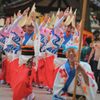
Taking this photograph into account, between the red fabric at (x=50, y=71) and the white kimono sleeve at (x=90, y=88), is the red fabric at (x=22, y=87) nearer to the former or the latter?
the red fabric at (x=50, y=71)

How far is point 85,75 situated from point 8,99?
3109mm

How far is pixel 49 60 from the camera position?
22.6 ft

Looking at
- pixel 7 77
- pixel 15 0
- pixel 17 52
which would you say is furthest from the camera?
pixel 15 0

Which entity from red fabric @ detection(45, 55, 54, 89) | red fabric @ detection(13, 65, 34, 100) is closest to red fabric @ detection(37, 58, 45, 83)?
red fabric @ detection(45, 55, 54, 89)

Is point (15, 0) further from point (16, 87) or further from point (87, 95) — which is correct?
point (87, 95)

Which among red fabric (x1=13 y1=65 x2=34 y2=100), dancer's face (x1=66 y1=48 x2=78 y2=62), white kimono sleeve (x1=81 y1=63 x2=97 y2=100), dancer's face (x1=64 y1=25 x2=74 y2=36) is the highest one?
dancer's face (x1=64 y1=25 x2=74 y2=36)

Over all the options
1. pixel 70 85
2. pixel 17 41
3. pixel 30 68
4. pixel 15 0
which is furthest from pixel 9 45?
pixel 15 0

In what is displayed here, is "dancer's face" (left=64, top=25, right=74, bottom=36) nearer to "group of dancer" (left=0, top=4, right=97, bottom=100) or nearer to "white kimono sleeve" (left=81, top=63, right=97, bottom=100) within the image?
"group of dancer" (left=0, top=4, right=97, bottom=100)

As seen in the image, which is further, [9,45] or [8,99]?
[9,45]

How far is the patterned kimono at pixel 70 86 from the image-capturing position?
320 cm

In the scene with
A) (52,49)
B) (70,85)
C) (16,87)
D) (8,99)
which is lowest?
(8,99)

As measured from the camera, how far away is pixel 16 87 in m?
5.12

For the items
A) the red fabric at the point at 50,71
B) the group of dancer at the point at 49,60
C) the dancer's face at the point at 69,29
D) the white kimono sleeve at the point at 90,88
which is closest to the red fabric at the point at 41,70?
the group of dancer at the point at 49,60

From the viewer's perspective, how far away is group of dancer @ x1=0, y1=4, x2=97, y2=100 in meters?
3.29
